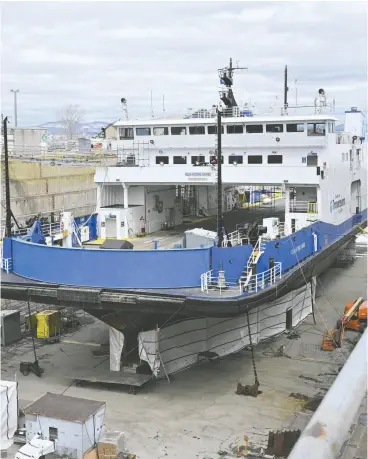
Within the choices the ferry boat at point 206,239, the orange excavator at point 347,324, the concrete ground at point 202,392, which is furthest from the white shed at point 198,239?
the orange excavator at point 347,324

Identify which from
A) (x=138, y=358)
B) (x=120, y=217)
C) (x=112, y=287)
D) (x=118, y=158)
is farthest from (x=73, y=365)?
(x=118, y=158)

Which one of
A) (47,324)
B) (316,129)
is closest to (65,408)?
(47,324)

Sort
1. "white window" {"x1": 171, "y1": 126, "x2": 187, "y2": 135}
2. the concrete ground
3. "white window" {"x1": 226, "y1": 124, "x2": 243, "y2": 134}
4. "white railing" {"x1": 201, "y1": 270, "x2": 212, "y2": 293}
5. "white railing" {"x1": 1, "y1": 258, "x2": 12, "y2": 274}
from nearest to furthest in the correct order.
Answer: the concrete ground < "white railing" {"x1": 201, "y1": 270, "x2": 212, "y2": 293} < "white railing" {"x1": 1, "y1": 258, "x2": 12, "y2": 274} < "white window" {"x1": 226, "y1": 124, "x2": 243, "y2": 134} < "white window" {"x1": 171, "y1": 126, "x2": 187, "y2": 135}

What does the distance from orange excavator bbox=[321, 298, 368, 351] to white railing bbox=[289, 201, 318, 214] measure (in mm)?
2964

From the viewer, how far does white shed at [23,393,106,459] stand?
358 inches

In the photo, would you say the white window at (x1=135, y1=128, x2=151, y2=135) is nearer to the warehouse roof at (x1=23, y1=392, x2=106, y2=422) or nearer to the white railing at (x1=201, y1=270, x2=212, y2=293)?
the white railing at (x1=201, y1=270, x2=212, y2=293)

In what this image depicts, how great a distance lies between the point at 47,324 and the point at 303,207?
24.8 ft

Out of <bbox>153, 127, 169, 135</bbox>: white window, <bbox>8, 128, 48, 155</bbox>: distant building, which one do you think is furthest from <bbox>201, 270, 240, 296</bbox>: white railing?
<bbox>8, 128, 48, 155</bbox>: distant building

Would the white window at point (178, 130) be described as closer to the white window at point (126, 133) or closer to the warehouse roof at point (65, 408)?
the white window at point (126, 133)

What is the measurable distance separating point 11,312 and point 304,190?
28.4 feet

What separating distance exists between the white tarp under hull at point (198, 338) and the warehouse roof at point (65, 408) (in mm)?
2325

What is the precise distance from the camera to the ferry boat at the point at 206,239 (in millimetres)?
11031

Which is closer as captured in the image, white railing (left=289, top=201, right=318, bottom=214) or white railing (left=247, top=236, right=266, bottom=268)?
white railing (left=247, top=236, right=266, bottom=268)

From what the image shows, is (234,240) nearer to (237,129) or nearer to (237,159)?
(237,159)
